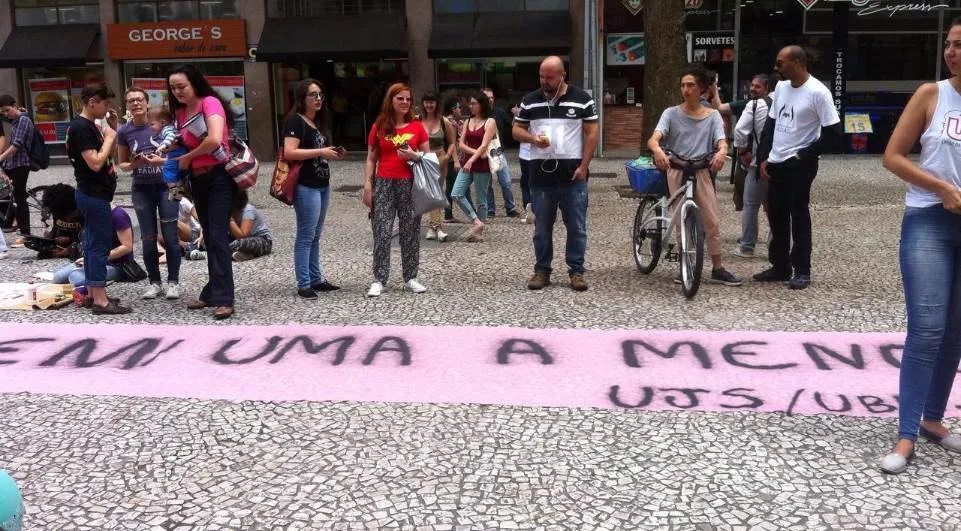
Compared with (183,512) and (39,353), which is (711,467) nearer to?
(183,512)

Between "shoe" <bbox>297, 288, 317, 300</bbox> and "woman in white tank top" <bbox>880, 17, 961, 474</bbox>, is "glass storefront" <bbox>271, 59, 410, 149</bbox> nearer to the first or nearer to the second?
"shoe" <bbox>297, 288, 317, 300</bbox>

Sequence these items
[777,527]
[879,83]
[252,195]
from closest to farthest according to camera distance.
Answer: [777,527]
[252,195]
[879,83]

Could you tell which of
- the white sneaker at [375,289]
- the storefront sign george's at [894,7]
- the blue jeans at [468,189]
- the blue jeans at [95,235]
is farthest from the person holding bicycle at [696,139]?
the storefront sign george's at [894,7]

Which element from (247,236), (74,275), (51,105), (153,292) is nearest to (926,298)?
(153,292)

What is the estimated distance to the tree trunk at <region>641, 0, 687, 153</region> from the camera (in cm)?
1295

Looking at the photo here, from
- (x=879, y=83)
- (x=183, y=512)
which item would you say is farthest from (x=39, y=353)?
(x=879, y=83)

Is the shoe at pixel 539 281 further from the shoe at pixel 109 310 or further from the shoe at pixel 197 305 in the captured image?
the shoe at pixel 109 310

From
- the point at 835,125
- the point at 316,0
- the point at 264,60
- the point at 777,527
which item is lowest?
the point at 777,527

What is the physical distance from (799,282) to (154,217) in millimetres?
5221

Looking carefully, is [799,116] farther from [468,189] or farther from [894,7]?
[894,7]

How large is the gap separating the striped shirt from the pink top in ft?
7.78

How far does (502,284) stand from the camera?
7.42 m

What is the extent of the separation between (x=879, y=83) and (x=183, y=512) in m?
20.1

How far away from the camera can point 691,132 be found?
23.1 ft
